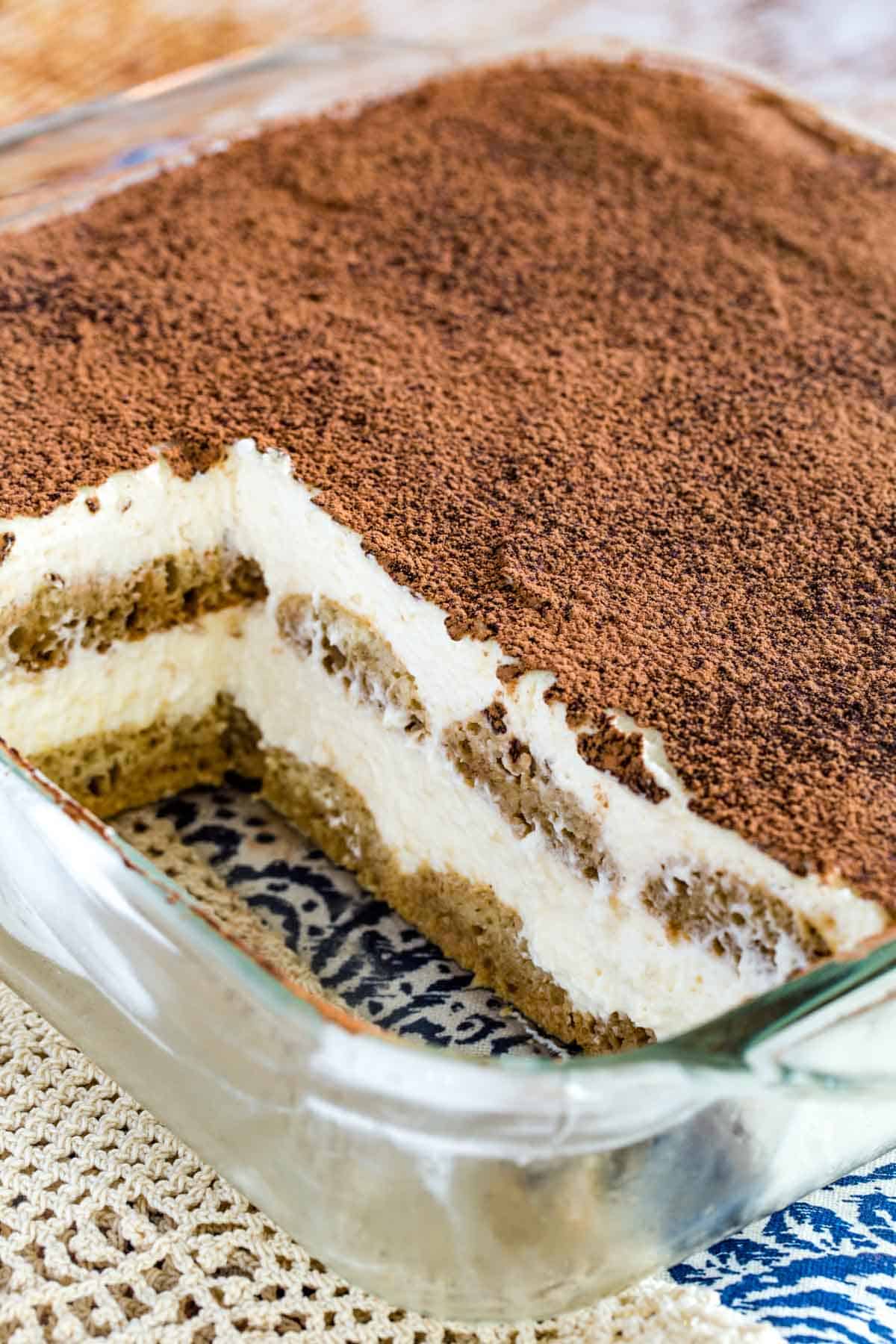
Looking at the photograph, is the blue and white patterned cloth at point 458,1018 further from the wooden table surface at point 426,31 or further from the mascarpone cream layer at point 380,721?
the wooden table surface at point 426,31

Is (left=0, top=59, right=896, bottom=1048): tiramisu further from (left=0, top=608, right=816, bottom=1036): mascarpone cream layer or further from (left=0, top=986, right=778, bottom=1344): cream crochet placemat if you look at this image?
(left=0, top=986, right=778, bottom=1344): cream crochet placemat

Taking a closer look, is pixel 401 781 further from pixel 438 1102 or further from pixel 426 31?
pixel 426 31

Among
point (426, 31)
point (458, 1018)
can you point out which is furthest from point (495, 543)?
point (426, 31)

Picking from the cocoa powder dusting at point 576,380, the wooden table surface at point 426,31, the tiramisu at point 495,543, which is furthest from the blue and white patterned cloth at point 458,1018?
the wooden table surface at point 426,31

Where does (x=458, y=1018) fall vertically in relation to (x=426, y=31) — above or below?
below

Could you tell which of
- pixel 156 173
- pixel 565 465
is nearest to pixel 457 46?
pixel 156 173

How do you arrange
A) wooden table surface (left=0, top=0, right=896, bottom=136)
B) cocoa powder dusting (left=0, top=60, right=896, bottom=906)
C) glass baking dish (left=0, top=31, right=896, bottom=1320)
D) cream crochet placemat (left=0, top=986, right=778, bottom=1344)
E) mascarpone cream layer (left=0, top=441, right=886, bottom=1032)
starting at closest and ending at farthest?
glass baking dish (left=0, top=31, right=896, bottom=1320) < cream crochet placemat (left=0, top=986, right=778, bottom=1344) < mascarpone cream layer (left=0, top=441, right=886, bottom=1032) < cocoa powder dusting (left=0, top=60, right=896, bottom=906) < wooden table surface (left=0, top=0, right=896, bottom=136)

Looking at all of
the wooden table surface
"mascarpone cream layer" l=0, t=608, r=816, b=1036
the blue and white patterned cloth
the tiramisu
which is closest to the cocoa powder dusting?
the tiramisu
